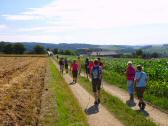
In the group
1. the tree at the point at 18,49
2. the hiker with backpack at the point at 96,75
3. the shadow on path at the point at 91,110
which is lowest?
the tree at the point at 18,49

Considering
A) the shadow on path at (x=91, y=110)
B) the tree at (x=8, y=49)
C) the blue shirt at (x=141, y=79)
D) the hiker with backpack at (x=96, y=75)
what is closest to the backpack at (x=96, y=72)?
the hiker with backpack at (x=96, y=75)

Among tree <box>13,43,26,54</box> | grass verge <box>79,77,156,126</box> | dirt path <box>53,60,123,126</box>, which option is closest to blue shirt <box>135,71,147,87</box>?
grass verge <box>79,77,156,126</box>

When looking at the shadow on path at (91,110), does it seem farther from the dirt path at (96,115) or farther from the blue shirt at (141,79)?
the blue shirt at (141,79)

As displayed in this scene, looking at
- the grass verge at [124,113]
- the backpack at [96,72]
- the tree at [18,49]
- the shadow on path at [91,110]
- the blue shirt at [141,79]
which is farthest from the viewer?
the tree at [18,49]

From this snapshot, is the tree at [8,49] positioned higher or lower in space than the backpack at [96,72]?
lower

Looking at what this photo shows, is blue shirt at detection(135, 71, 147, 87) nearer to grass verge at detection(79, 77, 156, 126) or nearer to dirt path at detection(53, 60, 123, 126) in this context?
grass verge at detection(79, 77, 156, 126)

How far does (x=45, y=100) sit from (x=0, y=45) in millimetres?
157971

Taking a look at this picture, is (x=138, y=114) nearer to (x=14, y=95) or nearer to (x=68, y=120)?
(x=68, y=120)

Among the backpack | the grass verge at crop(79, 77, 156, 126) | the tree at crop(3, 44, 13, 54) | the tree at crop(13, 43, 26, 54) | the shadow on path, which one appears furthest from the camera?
the tree at crop(13, 43, 26, 54)

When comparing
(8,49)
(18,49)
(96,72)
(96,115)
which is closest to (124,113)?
(96,115)

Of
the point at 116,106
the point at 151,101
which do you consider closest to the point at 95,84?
the point at 116,106

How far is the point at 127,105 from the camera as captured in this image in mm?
20312

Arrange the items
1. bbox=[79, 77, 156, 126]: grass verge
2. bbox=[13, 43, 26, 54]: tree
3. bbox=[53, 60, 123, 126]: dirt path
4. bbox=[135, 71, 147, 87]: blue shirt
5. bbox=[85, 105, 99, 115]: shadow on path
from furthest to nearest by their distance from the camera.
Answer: bbox=[13, 43, 26, 54]: tree < bbox=[135, 71, 147, 87]: blue shirt < bbox=[85, 105, 99, 115]: shadow on path < bbox=[53, 60, 123, 126]: dirt path < bbox=[79, 77, 156, 126]: grass verge

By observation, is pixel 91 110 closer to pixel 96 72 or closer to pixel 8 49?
pixel 96 72
